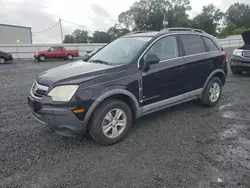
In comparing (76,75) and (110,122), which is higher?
(76,75)

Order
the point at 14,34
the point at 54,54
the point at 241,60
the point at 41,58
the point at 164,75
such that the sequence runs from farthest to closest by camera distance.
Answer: the point at 14,34, the point at 54,54, the point at 41,58, the point at 241,60, the point at 164,75

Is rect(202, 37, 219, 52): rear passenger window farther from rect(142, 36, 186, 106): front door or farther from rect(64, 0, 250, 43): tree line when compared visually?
rect(64, 0, 250, 43): tree line

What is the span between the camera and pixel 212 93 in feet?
16.0

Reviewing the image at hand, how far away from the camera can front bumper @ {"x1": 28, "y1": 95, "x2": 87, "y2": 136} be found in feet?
9.43

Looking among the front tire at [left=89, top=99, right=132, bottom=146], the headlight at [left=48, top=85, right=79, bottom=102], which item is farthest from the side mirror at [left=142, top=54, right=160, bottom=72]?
the headlight at [left=48, top=85, right=79, bottom=102]

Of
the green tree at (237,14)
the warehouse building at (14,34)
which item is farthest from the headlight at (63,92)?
the green tree at (237,14)

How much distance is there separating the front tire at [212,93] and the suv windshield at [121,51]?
194cm

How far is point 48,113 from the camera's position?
9.62ft

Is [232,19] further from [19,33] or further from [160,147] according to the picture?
[160,147]

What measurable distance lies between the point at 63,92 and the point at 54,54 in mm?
18909

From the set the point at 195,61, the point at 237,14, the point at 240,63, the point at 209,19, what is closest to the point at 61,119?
the point at 195,61

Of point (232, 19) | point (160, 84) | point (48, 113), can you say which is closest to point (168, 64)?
point (160, 84)

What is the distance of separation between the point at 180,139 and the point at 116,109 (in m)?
1.20

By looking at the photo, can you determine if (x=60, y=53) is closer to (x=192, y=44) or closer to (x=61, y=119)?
(x=192, y=44)
